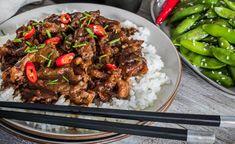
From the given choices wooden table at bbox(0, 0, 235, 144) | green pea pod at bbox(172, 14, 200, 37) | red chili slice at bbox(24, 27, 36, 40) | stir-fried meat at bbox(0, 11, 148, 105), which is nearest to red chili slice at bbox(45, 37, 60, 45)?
stir-fried meat at bbox(0, 11, 148, 105)

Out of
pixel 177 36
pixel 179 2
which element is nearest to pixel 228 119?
pixel 177 36

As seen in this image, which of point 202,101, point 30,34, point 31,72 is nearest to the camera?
point 31,72

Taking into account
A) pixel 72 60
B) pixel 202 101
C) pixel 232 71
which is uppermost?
pixel 72 60

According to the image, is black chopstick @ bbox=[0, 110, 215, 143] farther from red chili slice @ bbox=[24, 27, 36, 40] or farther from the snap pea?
the snap pea

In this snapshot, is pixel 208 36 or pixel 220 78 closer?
pixel 220 78

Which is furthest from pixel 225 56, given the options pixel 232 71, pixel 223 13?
pixel 223 13

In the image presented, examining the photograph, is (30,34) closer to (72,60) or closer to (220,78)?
(72,60)
